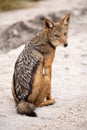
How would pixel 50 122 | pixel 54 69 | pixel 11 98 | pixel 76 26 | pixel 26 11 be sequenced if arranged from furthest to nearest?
pixel 26 11 → pixel 76 26 → pixel 54 69 → pixel 11 98 → pixel 50 122

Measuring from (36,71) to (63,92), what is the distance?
3.93 feet

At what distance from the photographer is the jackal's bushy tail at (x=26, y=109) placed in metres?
9.38

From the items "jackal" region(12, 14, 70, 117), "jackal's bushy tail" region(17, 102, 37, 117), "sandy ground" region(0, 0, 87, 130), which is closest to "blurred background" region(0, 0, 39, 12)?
"sandy ground" region(0, 0, 87, 130)

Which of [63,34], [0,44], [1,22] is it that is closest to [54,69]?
[63,34]

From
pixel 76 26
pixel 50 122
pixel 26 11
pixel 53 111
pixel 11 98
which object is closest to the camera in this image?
pixel 50 122

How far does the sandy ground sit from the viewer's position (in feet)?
29.6

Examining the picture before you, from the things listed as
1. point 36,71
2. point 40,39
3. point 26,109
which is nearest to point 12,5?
point 40,39

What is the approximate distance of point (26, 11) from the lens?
18.4m

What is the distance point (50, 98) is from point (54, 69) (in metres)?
2.12

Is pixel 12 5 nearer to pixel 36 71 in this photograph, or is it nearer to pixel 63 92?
pixel 63 92

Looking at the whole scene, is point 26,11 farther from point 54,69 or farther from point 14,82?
point 14,82

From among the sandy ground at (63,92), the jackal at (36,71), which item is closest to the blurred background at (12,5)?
the sandy ground at (63,92)

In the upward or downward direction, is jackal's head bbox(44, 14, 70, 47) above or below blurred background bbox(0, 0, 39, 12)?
above

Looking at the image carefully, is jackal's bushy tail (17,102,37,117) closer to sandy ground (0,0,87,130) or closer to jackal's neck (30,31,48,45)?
sandy ground (0,0,87,130)
